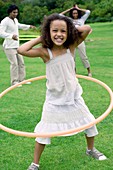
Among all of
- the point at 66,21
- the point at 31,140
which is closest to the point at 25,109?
the point at 31,140

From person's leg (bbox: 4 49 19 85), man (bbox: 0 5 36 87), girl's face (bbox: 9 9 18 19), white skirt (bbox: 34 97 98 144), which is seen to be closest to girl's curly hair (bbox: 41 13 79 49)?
white skirt (bbox: 34 97 98 144)

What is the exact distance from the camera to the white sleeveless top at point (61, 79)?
394 cm

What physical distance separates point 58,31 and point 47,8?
33.1 metres

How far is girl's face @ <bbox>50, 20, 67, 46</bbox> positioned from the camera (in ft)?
12.5

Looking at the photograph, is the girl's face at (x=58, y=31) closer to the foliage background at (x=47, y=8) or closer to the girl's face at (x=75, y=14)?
the girl's face at (x=75, y=14)

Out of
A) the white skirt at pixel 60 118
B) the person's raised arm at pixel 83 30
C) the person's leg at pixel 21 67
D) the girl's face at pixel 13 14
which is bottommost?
the person's leg at pixel 21 67

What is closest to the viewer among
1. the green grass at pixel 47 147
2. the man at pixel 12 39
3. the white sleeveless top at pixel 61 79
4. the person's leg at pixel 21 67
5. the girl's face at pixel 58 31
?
the girl's face at pixel 58 31

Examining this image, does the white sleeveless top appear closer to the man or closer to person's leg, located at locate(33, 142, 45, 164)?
person's leg, located at locate(33, 142, 45, 164)

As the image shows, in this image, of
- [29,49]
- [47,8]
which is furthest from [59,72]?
[47,8]

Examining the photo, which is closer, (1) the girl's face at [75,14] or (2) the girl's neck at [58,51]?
(2) the girl's neck at [58,51]

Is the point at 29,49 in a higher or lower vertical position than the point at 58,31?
lower

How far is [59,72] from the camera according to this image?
12.9 ft

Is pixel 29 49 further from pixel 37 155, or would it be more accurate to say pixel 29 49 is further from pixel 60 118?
pixel 37 155

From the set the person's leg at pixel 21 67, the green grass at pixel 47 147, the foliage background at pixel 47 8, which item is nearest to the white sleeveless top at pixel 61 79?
the green grass at pixel 47 147
